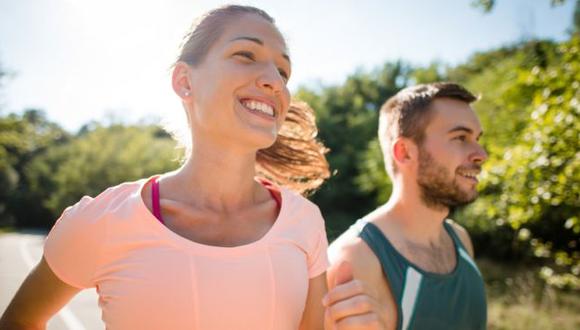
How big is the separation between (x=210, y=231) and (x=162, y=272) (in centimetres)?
22

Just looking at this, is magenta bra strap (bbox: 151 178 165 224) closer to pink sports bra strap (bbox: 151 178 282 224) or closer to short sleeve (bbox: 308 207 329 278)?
pink sports bra strap (bbox: 151 178 282 224)

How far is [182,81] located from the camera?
144 centimetres

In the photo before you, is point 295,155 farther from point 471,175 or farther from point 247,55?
point 471,175

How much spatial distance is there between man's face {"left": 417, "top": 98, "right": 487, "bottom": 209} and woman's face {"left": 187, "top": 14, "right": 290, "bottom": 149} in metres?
1.37

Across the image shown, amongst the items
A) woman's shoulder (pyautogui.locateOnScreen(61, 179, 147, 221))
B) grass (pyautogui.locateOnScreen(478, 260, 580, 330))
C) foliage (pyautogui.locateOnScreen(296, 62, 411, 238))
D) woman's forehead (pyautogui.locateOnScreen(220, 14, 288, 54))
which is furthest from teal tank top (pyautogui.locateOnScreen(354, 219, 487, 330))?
foliage (pyautogui.locateOnScreen(296, 62, 411, 238))

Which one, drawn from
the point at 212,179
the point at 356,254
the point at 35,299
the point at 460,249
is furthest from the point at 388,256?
the point at 35,299

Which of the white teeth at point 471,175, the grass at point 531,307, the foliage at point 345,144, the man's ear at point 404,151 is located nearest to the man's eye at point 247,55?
the man's ear at point 404,151

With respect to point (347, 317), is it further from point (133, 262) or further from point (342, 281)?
point (133, 262)

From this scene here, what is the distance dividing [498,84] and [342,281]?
1245 cm

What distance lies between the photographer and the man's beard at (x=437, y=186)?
7.97 feet

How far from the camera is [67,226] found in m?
1.18

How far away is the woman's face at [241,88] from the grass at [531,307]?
644 centimetres

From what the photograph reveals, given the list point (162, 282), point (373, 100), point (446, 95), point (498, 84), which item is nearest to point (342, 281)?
point (162, 282)

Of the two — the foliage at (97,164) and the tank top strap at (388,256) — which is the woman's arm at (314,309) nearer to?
the tank top strap at (388,256)
